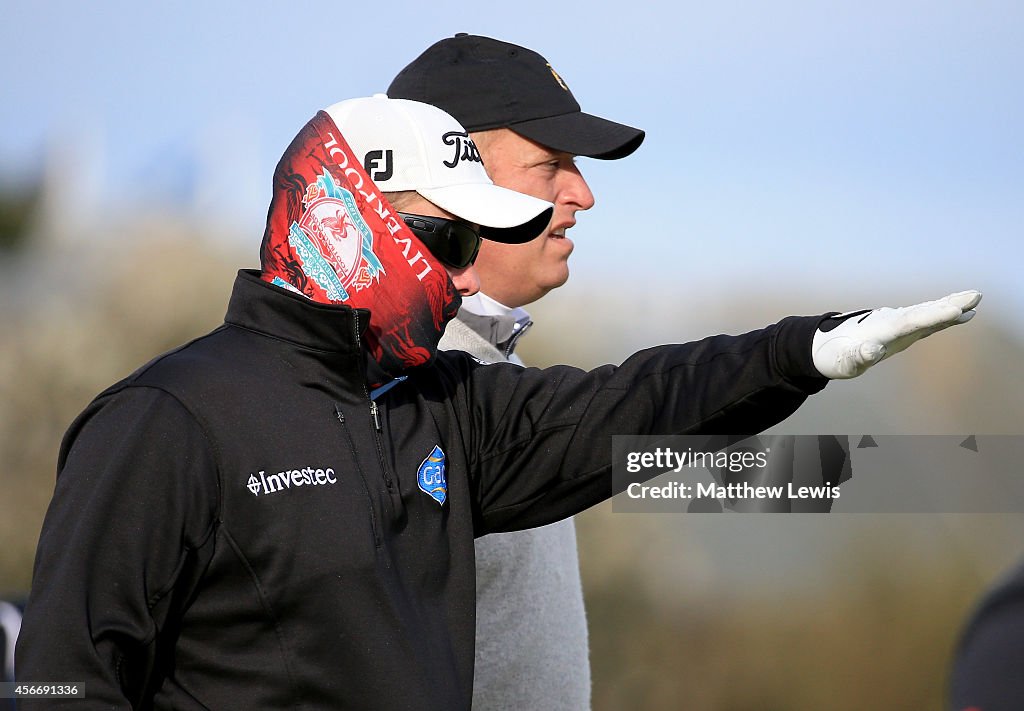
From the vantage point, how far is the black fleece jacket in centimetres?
188

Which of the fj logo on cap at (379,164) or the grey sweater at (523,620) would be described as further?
the grey sweater at (523,620)

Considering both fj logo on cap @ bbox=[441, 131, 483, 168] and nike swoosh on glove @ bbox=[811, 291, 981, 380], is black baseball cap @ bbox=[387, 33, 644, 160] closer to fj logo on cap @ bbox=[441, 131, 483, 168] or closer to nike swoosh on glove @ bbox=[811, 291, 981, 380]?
fj logo on cap @ bbox=[441, 131, 483, 168]

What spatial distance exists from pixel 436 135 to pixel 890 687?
6.63 m

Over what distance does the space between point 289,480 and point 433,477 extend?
13.4 inches

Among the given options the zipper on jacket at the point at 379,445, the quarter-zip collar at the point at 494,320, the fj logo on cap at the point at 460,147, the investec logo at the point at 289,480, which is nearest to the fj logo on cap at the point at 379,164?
the fj logo on cap at the point at 460,147

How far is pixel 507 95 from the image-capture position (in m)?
3.23

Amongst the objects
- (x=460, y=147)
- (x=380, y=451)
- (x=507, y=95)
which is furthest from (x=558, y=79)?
(x=380, y=451)

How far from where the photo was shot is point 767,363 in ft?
7.48

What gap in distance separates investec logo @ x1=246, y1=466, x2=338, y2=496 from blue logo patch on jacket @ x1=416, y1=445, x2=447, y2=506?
0.74 feet

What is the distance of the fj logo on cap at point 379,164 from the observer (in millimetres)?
2368

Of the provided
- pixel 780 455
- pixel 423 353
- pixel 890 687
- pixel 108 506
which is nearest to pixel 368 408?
pixel 423 353

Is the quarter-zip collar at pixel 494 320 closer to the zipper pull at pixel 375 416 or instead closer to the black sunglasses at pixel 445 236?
the black sunglasses at pixel 445 236

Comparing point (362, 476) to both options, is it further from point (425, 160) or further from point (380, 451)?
point (425, 160)

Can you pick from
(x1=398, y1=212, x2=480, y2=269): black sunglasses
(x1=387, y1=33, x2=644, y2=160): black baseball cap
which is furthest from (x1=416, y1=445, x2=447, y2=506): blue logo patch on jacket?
(x1=387, y1=33, x2=644, y2=160): black baseball cap
